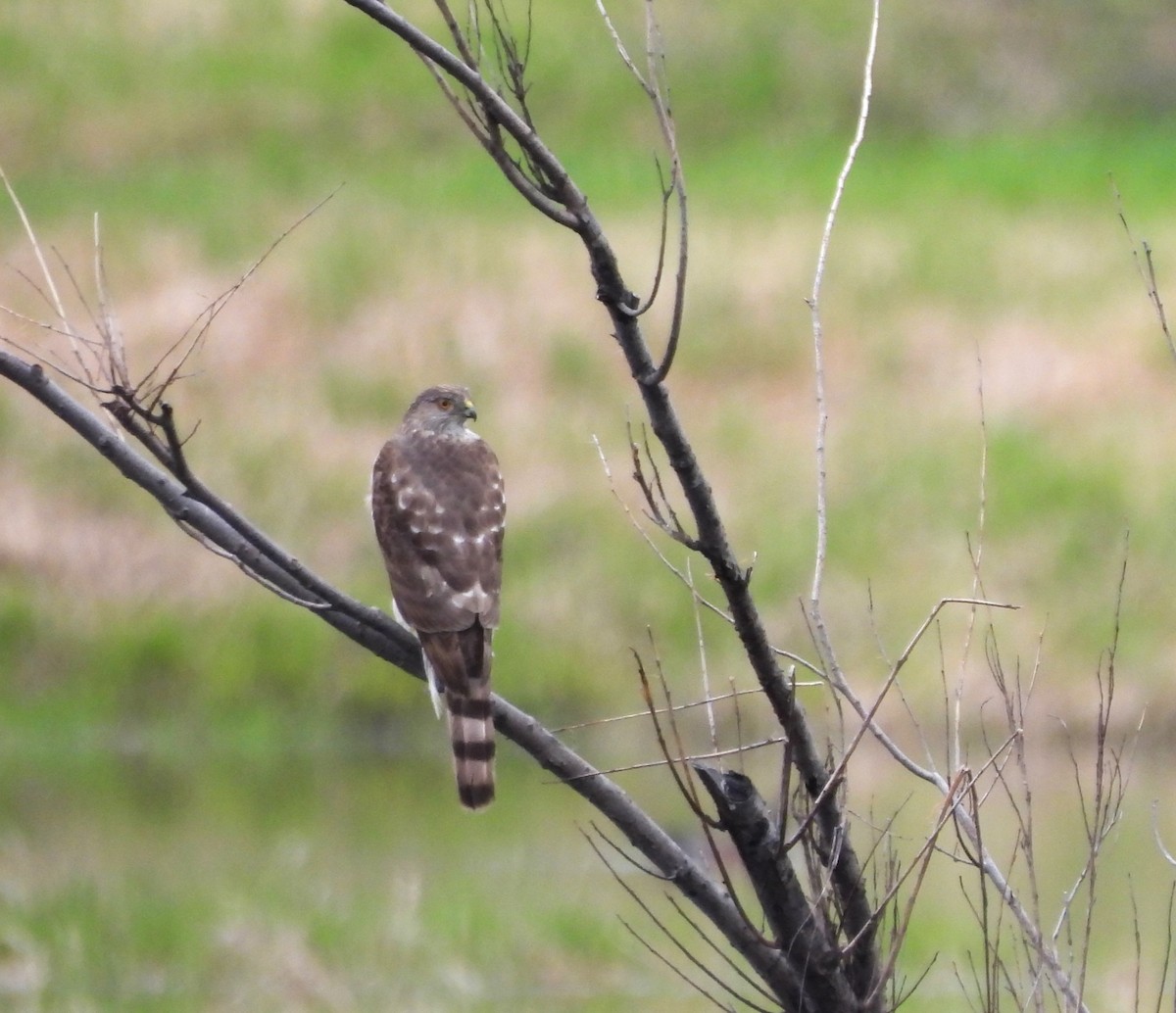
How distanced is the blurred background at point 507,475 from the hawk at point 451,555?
10.5 ft

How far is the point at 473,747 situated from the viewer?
16.1 feet

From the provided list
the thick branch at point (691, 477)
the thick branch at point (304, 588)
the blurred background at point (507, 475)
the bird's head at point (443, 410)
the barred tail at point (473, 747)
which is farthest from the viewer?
the blurred background at point (507, 475)

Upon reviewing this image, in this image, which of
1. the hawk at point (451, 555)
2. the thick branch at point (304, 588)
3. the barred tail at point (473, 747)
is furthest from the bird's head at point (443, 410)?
the thick branch at point (304, 588)

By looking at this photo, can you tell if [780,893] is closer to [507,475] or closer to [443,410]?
[443,410]

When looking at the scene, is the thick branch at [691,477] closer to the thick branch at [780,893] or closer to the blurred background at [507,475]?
the thick branch at [780,893]

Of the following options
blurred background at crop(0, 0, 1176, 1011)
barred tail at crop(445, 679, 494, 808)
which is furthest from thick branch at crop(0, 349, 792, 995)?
blurred background at crop(0, 0, 1176, 1011)

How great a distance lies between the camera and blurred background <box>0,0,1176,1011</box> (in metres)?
10.4

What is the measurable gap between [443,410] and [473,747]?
76.5 inches

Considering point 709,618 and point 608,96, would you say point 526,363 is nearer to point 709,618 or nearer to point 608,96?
point 709,618

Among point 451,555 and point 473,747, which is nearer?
point 473,747

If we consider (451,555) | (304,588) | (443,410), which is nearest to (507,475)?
(443,410)

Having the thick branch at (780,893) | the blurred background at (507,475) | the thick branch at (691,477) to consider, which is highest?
the blurred background at (507,475)

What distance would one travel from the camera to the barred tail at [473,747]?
4879 mm

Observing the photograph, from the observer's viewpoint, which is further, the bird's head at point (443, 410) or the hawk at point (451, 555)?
the bird's head at point (443, 410)
